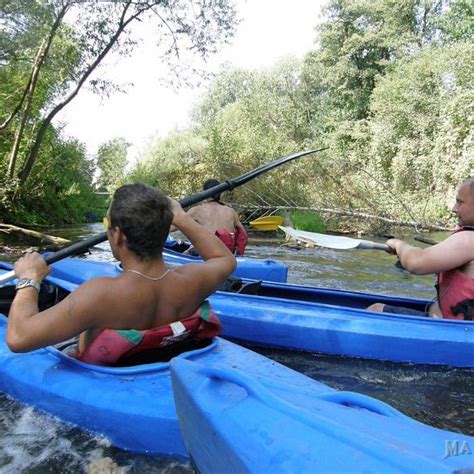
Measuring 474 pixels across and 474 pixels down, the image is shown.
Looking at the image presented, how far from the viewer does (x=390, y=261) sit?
9.00m

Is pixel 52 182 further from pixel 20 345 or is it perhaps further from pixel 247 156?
pixel 20 345

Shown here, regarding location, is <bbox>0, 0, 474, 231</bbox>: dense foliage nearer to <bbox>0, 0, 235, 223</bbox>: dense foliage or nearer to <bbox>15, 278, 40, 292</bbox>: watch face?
<bbox>0, 0, 235, 223</bbox>: dense foliage

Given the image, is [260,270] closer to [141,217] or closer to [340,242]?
[340,242]

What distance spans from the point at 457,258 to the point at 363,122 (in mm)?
17634

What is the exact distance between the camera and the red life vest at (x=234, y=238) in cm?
564

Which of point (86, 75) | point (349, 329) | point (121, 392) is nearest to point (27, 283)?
point (121, 392)

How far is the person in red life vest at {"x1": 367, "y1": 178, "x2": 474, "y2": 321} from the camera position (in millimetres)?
2992

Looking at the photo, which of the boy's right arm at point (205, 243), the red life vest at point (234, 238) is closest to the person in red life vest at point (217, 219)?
the red life vest at point (234, 238)

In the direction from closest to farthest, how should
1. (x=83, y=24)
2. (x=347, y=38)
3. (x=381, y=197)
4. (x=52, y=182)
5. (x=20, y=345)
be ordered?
(x=20, y=345)
(x=83, y=24)
(x=381, y=197)
(x=52, y=182)
(x=347, y=38)

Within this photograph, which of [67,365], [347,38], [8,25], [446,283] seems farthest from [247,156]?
[67,365]

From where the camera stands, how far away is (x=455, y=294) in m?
3.29

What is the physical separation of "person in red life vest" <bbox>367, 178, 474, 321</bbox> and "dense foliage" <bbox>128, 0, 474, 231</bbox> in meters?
5.96

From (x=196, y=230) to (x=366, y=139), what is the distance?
59.5ft

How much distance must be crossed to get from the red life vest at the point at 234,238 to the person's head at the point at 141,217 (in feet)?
12.3
